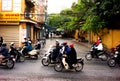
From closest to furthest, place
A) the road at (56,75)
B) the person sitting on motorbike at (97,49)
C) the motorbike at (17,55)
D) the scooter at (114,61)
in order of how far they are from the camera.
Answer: the road at (56,75)
the scooter at (114,61)
the motorbike at (17,55)
the person sitting on motorbike at (97,49)

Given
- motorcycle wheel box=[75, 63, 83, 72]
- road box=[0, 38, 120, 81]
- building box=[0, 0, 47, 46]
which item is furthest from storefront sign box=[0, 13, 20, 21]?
motorcycle wheel box=[75, 63, 83, 72]

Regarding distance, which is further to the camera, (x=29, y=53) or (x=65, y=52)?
(x=29, y=53)

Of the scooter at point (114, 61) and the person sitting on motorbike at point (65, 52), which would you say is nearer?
the person sitting on motorbike at point (65, 52)

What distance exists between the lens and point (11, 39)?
3756 centimetres

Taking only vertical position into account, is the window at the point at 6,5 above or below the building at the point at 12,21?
above

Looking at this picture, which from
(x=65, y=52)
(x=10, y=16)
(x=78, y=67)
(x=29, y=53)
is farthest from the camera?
(x=10, y=16)

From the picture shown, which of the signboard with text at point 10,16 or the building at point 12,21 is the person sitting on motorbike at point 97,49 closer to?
the building at point 12,21

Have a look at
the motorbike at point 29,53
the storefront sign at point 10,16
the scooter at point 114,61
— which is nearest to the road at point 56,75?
the scooter at point 114,61

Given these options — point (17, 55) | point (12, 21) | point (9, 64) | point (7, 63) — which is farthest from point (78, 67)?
point (12, 21)

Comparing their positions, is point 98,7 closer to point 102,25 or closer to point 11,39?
point 102,25

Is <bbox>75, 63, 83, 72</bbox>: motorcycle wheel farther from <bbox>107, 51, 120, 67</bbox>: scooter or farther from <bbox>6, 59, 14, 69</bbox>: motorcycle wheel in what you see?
<bbox>6, 59, 14, 69</bbox>: motorcycle wheel

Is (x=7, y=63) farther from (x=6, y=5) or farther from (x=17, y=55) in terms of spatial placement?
(x=6, y=5)

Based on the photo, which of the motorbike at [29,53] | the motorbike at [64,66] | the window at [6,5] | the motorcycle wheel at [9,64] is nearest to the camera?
the motorbike at [64,66]

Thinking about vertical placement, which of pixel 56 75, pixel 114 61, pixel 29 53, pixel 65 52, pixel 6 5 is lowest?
pixel 29 53
